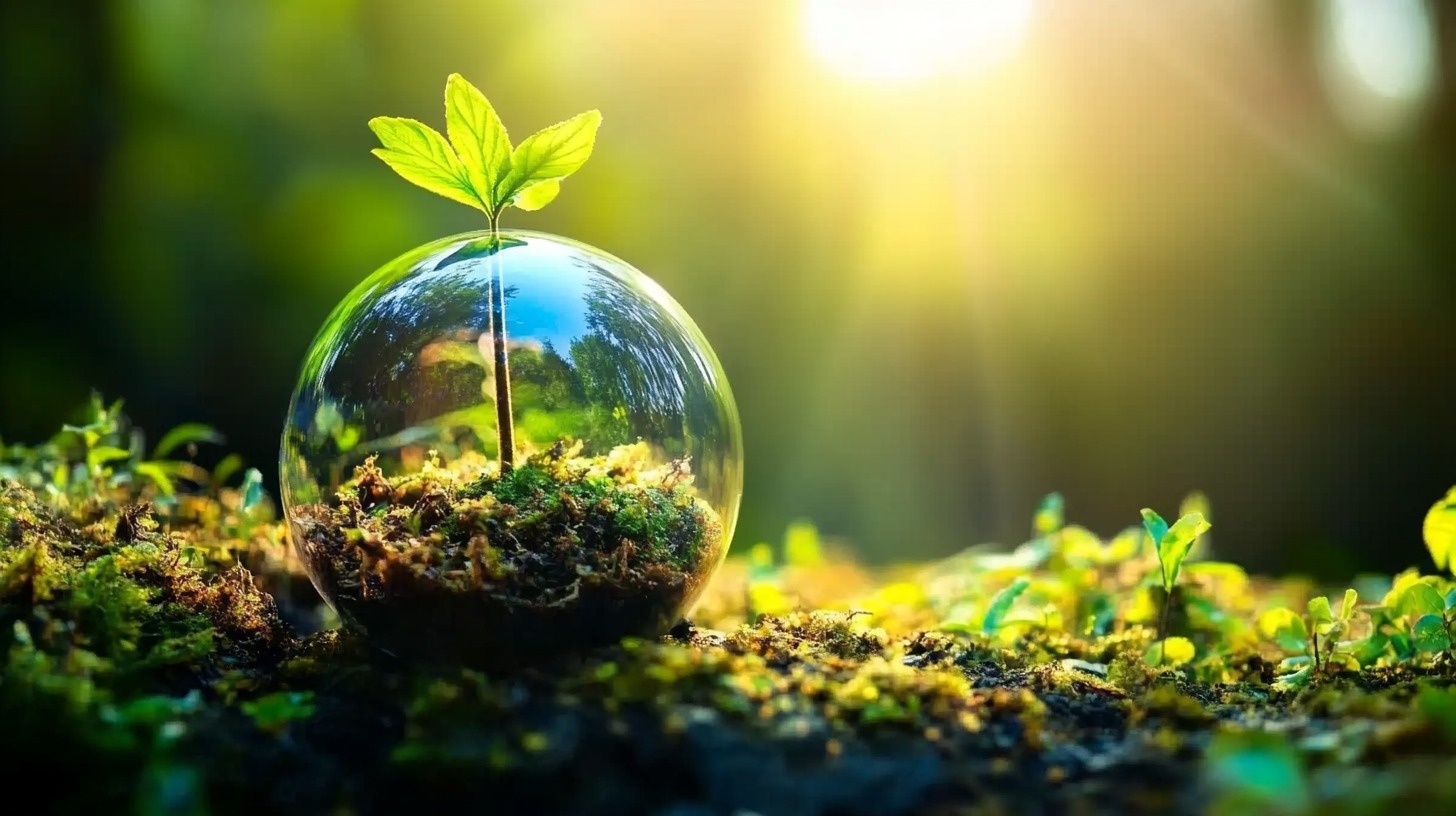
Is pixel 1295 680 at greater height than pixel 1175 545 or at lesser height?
lesser

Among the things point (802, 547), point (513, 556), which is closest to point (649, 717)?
point (513, 556)

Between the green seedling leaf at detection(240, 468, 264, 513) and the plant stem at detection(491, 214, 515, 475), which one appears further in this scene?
the green seedling leaf at detection(240, 468, 264, 513)

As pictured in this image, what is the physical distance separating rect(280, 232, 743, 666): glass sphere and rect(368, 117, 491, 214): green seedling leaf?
168 mm

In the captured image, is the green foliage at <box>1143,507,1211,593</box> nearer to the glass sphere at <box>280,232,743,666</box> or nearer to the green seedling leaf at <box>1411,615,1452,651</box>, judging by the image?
the green seedling leaf at <box>1411,615,1452,651</box>

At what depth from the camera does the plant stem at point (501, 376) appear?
2865mm

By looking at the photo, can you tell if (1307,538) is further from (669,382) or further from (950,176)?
(669,382)

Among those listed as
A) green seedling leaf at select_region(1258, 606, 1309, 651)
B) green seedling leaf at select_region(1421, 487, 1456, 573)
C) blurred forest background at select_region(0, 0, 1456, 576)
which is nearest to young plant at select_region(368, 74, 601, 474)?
green seedling leaf at select_region(1258, 606, 1309, 651)

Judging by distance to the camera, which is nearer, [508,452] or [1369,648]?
[508,452]

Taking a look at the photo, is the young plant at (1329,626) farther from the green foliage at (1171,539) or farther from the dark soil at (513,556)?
the dark soil at (513,556)

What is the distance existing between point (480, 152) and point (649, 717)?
155cm

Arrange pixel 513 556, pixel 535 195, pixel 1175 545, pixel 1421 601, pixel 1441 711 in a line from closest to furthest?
pixel 1441 711 < pixel 513 556 < pixel 535 195 < pixel 1421 601 < pixel 1175 545

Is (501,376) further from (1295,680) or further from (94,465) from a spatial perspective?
(1295,680)

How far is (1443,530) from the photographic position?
330 centimetres

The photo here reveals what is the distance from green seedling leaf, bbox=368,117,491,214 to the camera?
2.88 m
